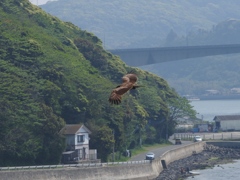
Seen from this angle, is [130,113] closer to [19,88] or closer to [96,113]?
[96,113]

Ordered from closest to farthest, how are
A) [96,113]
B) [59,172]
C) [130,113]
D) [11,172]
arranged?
[11,172] < [59,172] < [96,113] < [130,113]

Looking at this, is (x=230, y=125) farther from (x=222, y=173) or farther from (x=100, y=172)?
(x=100, y=172)

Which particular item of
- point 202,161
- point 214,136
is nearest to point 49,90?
point 202,161

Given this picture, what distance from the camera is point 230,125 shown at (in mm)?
135125

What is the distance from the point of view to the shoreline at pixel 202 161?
8599cm

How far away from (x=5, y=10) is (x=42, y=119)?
39.2 metres

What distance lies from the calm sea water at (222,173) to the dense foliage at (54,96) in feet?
27.5

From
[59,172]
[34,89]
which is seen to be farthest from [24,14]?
[59,172]

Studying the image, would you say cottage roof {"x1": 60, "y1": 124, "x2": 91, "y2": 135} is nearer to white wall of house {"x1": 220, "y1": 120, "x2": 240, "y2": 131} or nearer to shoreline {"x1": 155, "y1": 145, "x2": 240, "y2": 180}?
shoreline {"x1": 155, "y1": 145, "x2": 240, "y2": 180}

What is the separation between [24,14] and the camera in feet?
375

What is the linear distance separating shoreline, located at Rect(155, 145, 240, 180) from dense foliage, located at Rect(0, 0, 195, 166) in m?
5.30

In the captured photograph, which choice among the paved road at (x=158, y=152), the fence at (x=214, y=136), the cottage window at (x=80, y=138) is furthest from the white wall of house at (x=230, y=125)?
the cottage window at (x=80, y=138)

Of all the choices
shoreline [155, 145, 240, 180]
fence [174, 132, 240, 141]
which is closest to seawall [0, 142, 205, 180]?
shoreline [155, 145, 240, 180]

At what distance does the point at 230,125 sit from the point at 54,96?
57950 mm
